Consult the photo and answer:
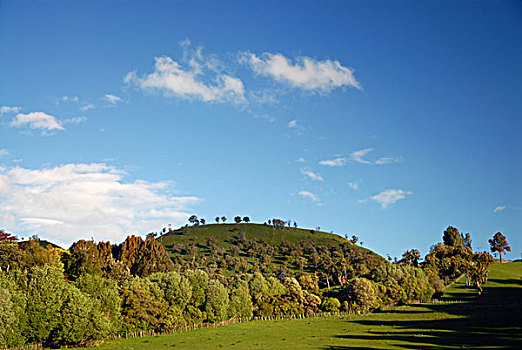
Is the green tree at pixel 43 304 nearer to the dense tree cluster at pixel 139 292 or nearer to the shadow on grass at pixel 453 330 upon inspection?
the dense tree cluster at pixel 139 292

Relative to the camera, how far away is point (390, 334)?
80.0m

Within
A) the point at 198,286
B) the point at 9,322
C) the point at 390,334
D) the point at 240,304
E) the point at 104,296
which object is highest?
the point at 198,286

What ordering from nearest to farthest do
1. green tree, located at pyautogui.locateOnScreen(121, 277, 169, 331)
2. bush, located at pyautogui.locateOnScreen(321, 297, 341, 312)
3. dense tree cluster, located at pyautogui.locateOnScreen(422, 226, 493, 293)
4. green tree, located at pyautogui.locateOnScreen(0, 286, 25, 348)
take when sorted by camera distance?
green tree, located at pyautogui.locateOnScreen(0, 286, 25, 348)
green tree, located at pyautogui.locateOnScreen(121, 277, 169, 331)
bush, located at pyautogui.locateOnScreen(321, 297, 341, 312)
dense tree cluster, located at pyautogui.locateOnScreen(422, 226, 493, 293)

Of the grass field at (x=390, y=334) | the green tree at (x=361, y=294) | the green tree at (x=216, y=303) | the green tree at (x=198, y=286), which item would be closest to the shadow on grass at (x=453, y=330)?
the grass field at (x=390, y=334)

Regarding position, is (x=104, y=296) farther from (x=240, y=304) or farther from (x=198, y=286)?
(x=240, y=304)

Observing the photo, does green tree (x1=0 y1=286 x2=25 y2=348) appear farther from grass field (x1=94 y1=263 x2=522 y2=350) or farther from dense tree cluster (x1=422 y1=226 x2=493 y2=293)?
dense tree cluster (x1=422 y1=226 x2=493 y2=293)

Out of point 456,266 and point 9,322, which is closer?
point 9,322

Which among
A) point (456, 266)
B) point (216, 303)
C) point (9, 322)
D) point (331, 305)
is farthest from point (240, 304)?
point (456, 266)

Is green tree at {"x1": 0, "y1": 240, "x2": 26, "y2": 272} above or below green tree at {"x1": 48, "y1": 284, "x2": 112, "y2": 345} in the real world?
above

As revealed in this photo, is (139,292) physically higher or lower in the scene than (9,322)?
higher

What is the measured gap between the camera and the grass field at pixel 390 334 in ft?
221

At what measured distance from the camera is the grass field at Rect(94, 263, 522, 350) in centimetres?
6731

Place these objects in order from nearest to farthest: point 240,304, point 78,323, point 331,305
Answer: point 78,323 < point 240,304 < point 331,305

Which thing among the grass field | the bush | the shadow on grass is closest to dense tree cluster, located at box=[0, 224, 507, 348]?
the bush
